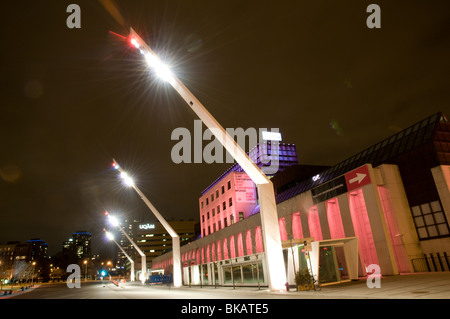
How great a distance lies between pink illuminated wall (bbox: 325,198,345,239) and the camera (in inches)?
1281

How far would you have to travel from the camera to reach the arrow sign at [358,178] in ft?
92.8

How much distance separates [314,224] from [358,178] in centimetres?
833

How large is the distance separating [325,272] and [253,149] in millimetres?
98399

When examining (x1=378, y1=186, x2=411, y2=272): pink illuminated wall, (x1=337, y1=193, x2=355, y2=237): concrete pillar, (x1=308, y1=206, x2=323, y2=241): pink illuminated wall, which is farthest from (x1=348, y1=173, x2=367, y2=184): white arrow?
(x1=308, y1=206, x2=323, y2=241): pink illuminated wall

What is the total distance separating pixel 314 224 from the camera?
3494 centimetres

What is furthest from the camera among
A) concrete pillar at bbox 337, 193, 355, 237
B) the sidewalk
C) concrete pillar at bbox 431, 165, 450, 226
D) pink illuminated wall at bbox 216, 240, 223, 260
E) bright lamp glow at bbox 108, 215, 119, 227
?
A: bright lamp glow at bbox 108, 215, 119, 227

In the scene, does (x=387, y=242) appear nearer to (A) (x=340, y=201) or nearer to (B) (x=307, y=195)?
(A) (x=340, y=201)

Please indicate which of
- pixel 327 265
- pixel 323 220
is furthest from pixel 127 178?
pixel 327 265

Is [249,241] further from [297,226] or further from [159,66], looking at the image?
[159,66]

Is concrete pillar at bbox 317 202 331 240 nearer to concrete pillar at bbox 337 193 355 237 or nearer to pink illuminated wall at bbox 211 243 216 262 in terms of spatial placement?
concrete pillar at bbox 337 193 355 237

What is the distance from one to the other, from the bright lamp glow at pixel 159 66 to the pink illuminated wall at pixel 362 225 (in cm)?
2095

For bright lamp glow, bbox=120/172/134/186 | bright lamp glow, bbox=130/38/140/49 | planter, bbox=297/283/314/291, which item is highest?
bright lamp glow, bbox=130/38/140/49

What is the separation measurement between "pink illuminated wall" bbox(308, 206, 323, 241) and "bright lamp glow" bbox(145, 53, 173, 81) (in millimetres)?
22792
